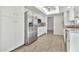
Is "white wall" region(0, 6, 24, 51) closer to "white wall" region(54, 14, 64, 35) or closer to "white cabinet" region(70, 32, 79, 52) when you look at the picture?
"white cabinet" region(70, 32, 79, 52)

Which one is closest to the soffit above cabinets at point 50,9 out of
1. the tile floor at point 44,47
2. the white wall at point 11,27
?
the tile floor at point 44,47

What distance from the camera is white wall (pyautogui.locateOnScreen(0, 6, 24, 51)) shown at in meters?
3.42

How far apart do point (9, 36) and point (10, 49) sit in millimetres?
501

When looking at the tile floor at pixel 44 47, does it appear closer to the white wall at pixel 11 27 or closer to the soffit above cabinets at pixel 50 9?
the white wall at pixel 11 27

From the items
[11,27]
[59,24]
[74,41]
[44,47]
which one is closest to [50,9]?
[59,24]

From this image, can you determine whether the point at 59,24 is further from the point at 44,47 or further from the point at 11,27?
the point at 11,27

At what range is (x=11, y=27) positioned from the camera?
3922 mm

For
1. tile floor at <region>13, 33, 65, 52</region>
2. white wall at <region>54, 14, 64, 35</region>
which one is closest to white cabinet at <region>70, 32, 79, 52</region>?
tile floor at <region>13, 33, 65, 52</region>
